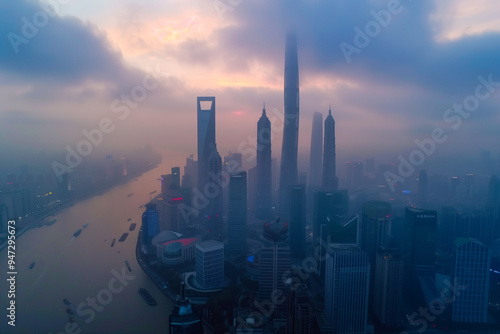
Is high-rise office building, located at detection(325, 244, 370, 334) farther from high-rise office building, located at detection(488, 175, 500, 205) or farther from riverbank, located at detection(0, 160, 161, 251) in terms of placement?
high-rise office building, located at detection(488, 175, 500, 205)

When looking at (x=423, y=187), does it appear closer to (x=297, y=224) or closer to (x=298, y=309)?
(x=297, y=224)

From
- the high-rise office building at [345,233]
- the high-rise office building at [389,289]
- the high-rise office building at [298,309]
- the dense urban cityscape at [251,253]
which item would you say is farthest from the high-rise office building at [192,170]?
the high-rise office building at [298,309]

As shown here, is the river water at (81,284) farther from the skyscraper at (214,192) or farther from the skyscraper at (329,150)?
the skyscraper at (329,150)

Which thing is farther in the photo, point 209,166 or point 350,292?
point 209,166

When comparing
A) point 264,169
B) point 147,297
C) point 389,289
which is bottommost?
point 147,297

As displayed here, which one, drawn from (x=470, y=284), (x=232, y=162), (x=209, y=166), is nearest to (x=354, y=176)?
(x=232, y=162)

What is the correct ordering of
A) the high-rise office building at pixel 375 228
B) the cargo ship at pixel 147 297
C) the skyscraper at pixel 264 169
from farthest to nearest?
1. the skyscraper at pixel 264 169
2. the high-rise office building at pixel 375 228
3. the cargo ship at pixel 147 297

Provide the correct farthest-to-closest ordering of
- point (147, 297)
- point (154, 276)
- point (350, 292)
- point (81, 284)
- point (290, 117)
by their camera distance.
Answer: point (290, 117)
point (154, 276)
point (81, 284)
point (147, 297)
point (350, 292)
